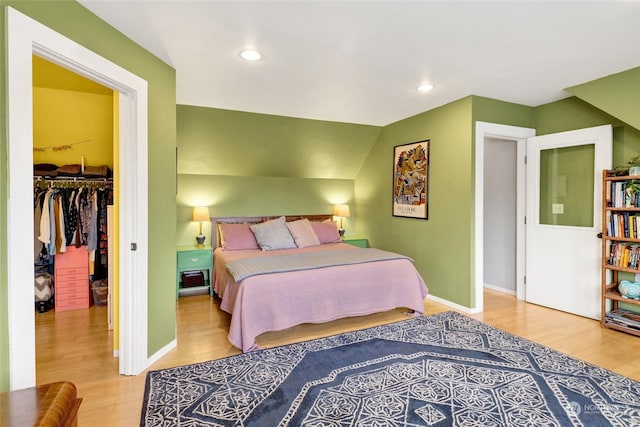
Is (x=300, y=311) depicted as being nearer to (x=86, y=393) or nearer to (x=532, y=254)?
(x=86, y=393)

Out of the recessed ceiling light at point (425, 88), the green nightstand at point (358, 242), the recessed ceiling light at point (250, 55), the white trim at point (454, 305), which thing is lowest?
the white trim at point (454, 305)

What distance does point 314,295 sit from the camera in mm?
3080

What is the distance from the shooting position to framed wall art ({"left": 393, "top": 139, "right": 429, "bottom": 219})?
4289 mm

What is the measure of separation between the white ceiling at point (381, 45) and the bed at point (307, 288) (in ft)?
5.82

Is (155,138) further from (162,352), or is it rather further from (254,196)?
(254,196)

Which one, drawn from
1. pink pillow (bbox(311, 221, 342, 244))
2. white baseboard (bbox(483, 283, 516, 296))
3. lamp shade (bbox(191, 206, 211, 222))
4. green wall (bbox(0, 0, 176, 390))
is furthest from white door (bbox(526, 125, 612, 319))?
lamp shade (bbox(191, 206, 211, 222))

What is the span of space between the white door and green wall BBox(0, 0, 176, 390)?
4.01 metres

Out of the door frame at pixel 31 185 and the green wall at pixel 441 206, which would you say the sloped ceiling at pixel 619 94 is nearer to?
the green wall at pixel 441 206

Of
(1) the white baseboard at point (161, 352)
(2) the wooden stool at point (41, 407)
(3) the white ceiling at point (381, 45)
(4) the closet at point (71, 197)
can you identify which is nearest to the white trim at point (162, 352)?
(1) the white baseboard at point (161, 352)

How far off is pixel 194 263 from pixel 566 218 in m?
4.47

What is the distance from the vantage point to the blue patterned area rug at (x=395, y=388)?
192 cm

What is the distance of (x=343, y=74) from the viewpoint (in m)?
3.03

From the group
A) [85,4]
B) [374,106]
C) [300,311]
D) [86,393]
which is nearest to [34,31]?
[85,4]

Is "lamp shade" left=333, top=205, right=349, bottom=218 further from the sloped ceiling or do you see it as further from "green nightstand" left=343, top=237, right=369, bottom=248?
the sloped ceiling
